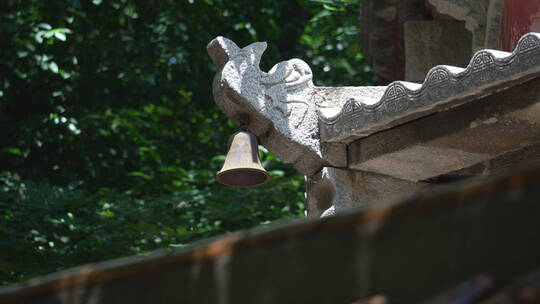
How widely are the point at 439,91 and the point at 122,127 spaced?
23.9ft

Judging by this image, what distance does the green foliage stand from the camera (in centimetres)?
980

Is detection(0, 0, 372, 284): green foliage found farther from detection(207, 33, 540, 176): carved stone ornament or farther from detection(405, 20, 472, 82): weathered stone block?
detection(207, 33, 540, 176): carved stone ornament

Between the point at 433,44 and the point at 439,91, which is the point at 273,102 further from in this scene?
the point at 433,44

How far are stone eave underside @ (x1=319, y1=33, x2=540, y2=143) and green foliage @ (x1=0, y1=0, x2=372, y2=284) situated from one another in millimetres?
3891

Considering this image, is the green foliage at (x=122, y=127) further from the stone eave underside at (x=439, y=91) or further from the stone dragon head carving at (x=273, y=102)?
the stone eave underside at (x=439, y=91)

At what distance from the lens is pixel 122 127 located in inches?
473

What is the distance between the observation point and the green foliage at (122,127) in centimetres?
980

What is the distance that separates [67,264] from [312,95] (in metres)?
3.52

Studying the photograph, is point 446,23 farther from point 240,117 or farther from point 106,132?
point 106,132

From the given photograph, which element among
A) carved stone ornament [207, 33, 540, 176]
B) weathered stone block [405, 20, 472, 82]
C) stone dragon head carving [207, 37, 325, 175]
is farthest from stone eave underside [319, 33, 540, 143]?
weathered stone block [405, 20, 472, 82]

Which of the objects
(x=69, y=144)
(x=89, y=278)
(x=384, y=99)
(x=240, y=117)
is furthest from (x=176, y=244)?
(x=89, y=278)

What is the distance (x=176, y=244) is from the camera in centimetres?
959

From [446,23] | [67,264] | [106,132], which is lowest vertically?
[67,264]

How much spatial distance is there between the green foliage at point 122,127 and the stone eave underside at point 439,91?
12.8 ft
